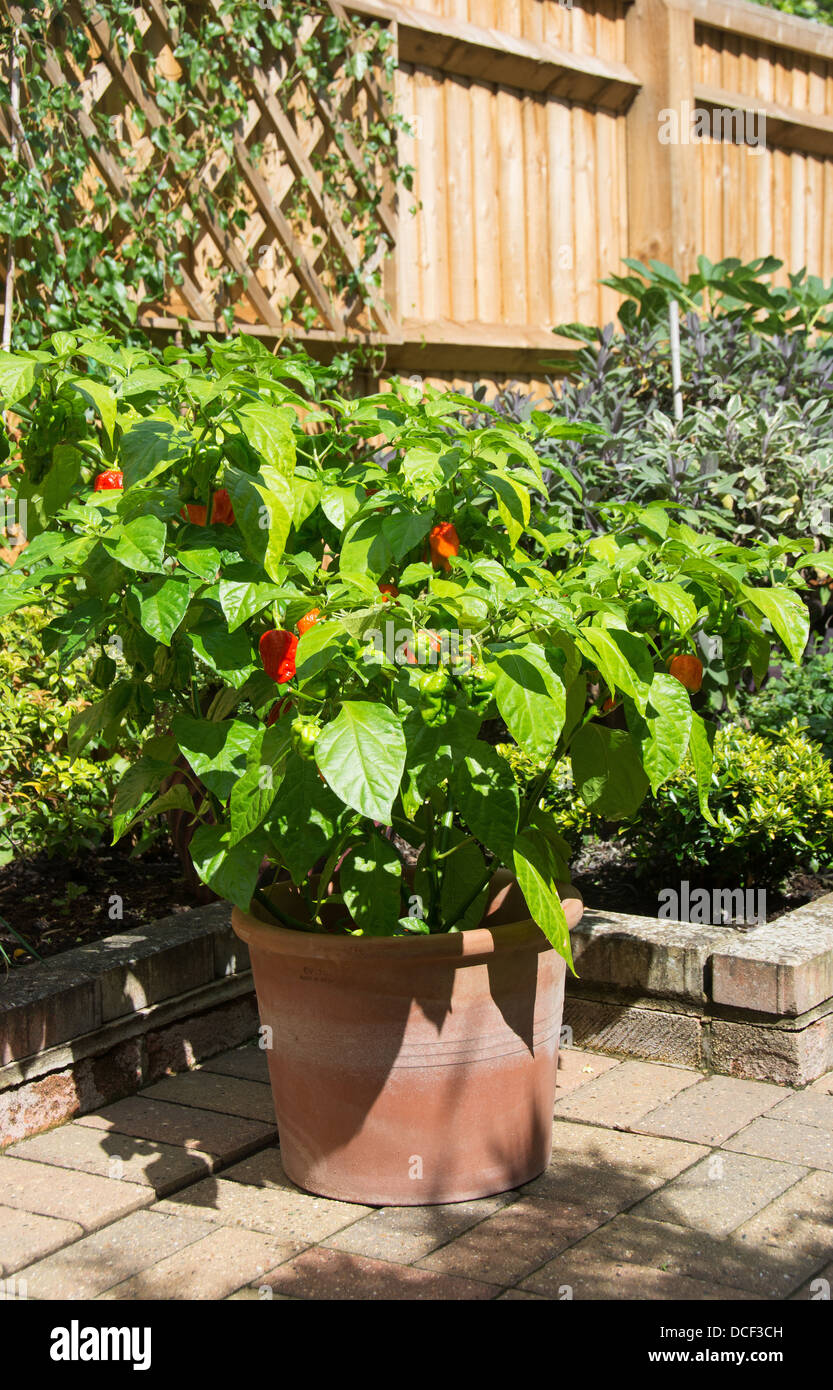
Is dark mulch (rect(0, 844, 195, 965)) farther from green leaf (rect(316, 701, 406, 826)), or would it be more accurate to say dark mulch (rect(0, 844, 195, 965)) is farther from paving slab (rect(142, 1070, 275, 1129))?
green leaf (rect(316, 701, 406, 826))

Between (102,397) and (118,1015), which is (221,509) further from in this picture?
(118,1015)

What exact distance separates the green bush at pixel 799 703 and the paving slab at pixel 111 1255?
2227mm

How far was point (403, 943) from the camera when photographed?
2311mm

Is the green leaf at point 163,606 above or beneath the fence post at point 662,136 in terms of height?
beneath

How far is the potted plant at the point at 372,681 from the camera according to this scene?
2.01 m

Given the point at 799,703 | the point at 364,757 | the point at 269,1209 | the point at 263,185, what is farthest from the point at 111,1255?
the point at 263,185

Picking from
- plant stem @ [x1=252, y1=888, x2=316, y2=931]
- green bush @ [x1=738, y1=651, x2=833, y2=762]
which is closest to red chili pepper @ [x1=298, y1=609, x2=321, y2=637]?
plant stem @ [x1=252, y1=888, x2=316, y2=931]

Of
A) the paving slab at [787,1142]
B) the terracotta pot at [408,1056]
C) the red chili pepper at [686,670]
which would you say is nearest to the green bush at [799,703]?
the paving slab at [787,1142]

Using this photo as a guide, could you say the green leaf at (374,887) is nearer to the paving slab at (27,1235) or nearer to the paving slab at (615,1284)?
the paving slab at (615,1284)

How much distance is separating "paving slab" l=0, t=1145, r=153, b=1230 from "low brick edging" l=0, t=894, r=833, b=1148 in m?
0.16

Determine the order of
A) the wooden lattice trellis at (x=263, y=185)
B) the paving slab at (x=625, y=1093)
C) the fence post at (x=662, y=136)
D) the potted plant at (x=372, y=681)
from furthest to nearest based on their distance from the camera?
1. the fence post at (x=662, y=136)
2. the wooden lattice trellis at (x=263, y=185)
3. the paving slab at (x=625, y=1093)
4. the potted plant at (x=372, y=681)

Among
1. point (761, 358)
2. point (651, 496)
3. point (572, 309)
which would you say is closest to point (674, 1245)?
point (651, 496)

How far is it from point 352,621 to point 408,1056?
905 millimetres
